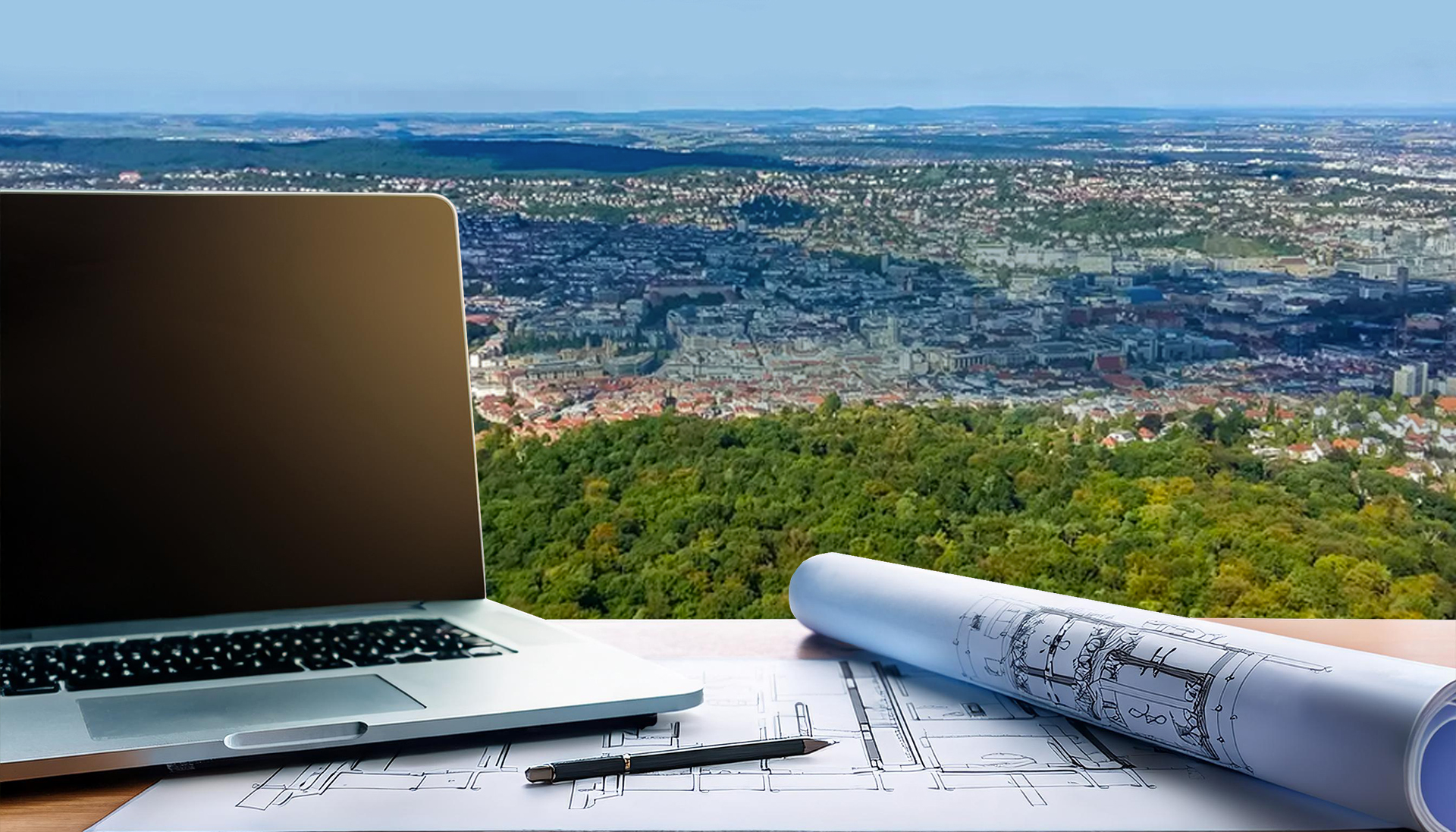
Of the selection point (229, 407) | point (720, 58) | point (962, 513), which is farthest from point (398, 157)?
point (229, 407)

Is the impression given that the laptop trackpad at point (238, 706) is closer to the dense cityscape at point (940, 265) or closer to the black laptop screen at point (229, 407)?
the black laptop screen at point (229, 407)

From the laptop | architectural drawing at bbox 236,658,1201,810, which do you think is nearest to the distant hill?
the laptop

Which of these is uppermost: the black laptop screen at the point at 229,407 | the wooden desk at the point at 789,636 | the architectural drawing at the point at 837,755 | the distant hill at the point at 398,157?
the distant hill at the point at 398,157

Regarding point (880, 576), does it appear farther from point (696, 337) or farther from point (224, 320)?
point (696, 337)

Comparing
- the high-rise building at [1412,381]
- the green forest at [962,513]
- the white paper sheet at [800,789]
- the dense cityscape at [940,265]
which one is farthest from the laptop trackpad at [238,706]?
the high-rise building at [1412,381]

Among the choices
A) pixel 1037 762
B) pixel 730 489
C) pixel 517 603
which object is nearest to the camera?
pixel 1037 762

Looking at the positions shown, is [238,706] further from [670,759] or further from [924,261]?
[924,261]

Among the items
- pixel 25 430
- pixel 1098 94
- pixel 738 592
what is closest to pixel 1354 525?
pixel 1098 94
